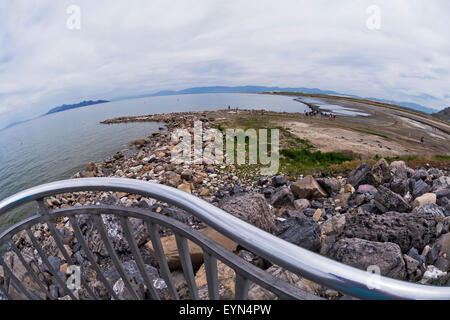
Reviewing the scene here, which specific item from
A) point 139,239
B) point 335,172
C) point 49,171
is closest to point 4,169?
point 49,171

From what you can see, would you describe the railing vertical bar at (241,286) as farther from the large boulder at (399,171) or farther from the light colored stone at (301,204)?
the large boulder at (399,171)

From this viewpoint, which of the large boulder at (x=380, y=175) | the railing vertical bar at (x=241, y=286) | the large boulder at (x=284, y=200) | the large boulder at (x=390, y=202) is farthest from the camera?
the large boulder at (x=380, y=175)

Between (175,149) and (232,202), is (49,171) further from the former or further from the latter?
(232,202)

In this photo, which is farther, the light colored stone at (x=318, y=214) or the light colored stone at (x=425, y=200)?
the light colored stone at (x=318, y=214)

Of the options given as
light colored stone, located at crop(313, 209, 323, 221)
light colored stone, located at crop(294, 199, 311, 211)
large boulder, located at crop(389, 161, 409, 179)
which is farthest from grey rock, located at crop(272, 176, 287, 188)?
large boulder, located at crop(389, 161, 409, 179)

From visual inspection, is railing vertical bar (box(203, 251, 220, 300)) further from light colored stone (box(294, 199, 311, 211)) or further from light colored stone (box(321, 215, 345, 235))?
light colored stone (box(294, 199, 311, 211))

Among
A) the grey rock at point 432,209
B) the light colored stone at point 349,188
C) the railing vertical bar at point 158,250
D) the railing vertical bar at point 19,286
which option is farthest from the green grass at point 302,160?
the railing vertical bar at point 158,250
